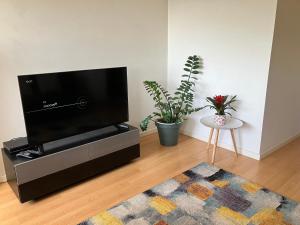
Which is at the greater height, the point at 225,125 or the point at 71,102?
the point at 71,102

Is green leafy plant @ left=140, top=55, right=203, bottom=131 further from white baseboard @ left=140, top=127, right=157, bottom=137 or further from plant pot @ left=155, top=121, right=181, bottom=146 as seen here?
white baseboard @ left=140, top=127, right=157, bottom=137

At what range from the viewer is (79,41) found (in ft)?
8.70

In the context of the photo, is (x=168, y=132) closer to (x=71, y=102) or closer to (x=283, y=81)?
(x=71, y=102)

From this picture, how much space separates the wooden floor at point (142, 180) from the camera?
6.69 ft

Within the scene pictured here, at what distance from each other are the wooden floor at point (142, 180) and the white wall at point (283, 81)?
23cm

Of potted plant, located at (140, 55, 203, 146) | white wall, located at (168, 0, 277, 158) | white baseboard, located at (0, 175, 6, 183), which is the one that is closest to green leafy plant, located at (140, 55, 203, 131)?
potted plant, located at (140, 55, 203, 146)

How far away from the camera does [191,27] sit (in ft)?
10.3

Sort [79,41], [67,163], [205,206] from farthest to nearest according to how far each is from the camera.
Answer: [79,41]
[67,163]
[205,206]

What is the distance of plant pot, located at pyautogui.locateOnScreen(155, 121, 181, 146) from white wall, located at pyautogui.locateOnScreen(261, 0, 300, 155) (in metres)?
0.99

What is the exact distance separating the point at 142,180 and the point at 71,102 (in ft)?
3.27

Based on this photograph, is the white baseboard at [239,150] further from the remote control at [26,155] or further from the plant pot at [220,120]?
the remote control at [26,155]

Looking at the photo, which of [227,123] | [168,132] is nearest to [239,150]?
[227,123]

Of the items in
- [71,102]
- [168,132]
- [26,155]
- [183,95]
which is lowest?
[168,132]

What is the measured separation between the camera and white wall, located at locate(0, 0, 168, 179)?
227 centimetres
